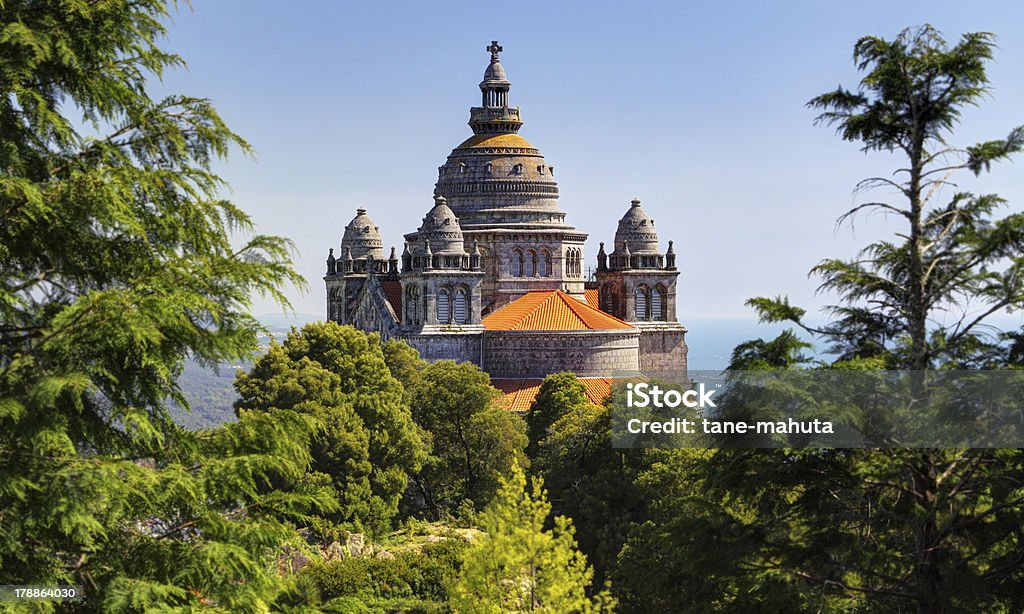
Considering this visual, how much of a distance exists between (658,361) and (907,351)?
64.7m

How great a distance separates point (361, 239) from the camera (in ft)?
289

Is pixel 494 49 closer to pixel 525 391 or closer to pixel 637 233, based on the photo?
pixel 637 233

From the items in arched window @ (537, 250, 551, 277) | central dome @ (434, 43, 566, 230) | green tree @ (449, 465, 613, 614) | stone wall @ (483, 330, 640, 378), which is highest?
central dome @ (434, 43, 566, 230)

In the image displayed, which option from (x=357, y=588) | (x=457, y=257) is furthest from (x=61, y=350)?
(x=457, y=257)

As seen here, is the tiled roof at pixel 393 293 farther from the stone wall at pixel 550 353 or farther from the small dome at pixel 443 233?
the stone wall at pixel 550 353

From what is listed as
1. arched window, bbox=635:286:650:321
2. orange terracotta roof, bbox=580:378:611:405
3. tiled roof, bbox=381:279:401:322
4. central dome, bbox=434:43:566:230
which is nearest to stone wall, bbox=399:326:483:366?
tiled roof, bbox=381:279:401:322

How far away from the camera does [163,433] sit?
1491cm

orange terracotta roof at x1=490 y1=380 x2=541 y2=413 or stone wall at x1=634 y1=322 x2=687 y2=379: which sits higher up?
stone wall at x1=634 y1=322 x2=687 y2=379

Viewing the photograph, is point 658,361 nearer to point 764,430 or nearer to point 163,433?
point 764,430

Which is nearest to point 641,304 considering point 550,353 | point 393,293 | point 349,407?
point 550,353

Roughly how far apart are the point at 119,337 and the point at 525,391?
60524 millimetres

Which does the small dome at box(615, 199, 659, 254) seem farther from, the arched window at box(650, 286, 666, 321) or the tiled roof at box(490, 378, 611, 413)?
the tiled roof at box(490, 378, 611, 413)

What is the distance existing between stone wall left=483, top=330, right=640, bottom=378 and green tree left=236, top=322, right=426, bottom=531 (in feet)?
69.0

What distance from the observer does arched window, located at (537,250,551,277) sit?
8550cm
